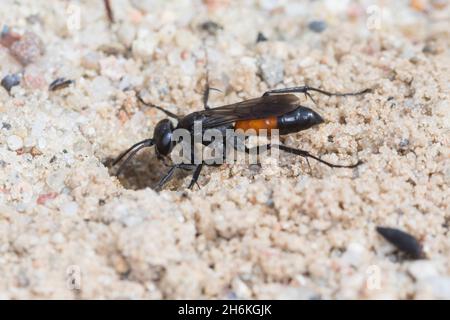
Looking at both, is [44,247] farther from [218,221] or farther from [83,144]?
[83,144]

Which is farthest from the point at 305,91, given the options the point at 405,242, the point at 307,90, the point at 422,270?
the point at 422,270

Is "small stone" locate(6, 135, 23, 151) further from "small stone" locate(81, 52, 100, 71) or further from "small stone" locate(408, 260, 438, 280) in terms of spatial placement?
"small stone" locate(408, 260, 438, 280)

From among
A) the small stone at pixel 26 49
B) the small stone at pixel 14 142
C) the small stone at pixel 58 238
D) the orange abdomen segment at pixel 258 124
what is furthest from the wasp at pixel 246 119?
the small stone at pixel 58 238

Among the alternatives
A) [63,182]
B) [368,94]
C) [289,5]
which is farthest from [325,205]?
[289,5]

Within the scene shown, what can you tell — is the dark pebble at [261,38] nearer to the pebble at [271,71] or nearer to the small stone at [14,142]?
the pebble at [271,71]

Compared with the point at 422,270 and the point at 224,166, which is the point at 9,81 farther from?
the point at 422,270

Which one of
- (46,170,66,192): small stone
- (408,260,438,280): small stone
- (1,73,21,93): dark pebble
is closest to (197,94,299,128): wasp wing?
(46,170,66,192): small stone
